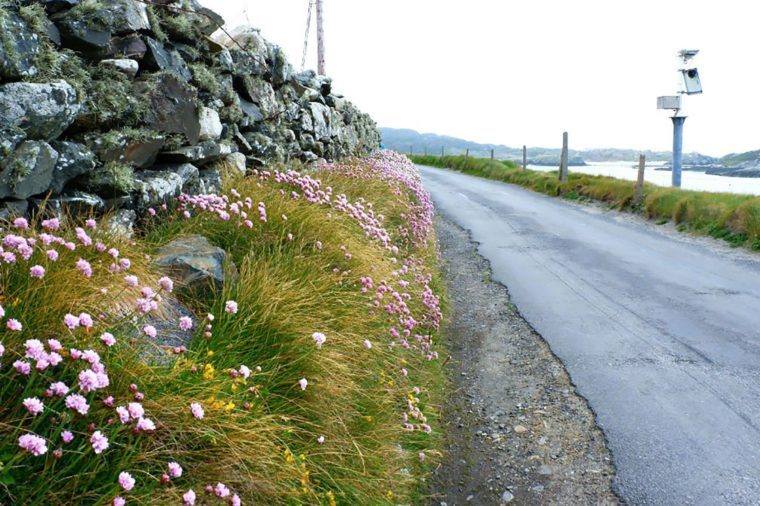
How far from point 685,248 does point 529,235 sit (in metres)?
3.27

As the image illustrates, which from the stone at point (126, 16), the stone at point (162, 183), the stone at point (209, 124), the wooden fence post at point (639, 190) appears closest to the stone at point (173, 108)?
the stone at point (209, 124)

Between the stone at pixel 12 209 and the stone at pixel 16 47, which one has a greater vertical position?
the stone at pixel 16 47

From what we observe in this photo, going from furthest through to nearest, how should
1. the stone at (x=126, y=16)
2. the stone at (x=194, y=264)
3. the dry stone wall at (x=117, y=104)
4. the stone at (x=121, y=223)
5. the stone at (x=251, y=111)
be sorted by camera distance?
the stone at (x=251, y=111) → the stone at (x=126, y=16) → the stone at (x=121, y=223) → the stone at (x=194, y=264) → the dry stone wall at (x=117, y=104)

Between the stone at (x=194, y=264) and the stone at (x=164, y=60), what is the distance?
80.5 inches

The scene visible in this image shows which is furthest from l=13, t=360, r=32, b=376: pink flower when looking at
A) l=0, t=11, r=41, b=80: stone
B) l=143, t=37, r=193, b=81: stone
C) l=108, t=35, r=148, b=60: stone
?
l=143, t=37, r=193, b=81: stone

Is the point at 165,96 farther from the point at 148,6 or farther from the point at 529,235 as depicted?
the point at 529,235

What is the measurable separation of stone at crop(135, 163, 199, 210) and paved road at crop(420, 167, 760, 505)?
4.18m

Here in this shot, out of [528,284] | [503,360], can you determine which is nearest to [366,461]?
[503,360]

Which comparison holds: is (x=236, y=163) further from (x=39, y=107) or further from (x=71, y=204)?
(x=39, y=107)

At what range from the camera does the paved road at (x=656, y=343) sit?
3.93 metres

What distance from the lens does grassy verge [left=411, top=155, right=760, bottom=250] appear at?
12.0 metres

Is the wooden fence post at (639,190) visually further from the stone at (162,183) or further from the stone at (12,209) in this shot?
the stone at (12,209)

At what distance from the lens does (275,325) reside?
350 cm

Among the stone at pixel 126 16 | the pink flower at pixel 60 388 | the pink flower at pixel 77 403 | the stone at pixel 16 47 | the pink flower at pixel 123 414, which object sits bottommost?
the pink flower at pixel 123 414
